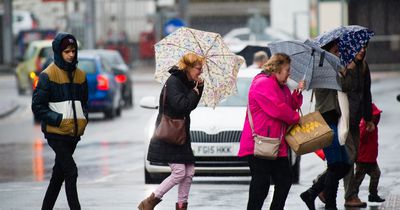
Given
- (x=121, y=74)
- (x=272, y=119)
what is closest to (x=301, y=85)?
(x=272, y=119)

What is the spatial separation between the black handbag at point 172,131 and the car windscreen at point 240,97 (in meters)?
5.00

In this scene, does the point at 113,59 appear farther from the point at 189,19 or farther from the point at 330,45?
the point at 189,19

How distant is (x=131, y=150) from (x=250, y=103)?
11153 millimetres

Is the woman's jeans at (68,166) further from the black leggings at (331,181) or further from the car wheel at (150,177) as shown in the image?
the car wheel at (150,177)

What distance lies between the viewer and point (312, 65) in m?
12.3

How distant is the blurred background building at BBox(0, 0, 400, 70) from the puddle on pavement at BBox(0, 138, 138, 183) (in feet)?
63.3

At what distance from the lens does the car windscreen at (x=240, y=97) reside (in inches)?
685

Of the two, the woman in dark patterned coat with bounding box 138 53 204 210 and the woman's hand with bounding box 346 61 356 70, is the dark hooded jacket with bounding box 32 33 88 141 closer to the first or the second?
the woman in dark patterned coat with bounding box 138 53 204 210

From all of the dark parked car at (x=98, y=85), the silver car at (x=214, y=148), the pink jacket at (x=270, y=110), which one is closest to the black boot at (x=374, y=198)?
the pink jacket at (x=270, y=110)

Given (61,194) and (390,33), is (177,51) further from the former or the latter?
(390,33)

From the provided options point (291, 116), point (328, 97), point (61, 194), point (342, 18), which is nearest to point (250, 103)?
point (291, 116)

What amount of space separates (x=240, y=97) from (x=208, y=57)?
14.7 ft

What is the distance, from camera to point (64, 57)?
1223 centimetres

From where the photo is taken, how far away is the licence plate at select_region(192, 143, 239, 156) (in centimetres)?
1631
